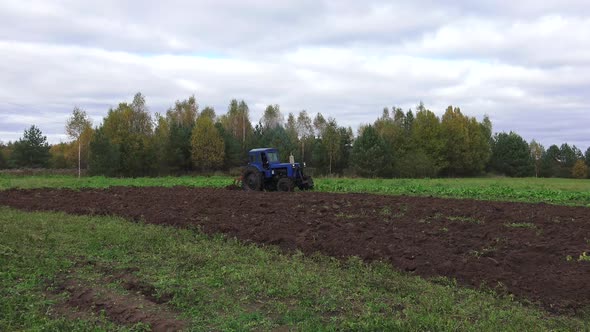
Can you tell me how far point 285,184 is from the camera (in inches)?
924

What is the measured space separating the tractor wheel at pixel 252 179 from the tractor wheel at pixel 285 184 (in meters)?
1.02

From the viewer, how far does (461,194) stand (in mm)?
25047

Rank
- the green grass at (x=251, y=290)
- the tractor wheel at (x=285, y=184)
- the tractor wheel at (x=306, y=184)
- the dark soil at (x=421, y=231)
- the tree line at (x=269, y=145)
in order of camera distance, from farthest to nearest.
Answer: the tree line at (x=269, y=145), the tractor wheel at (x=306, y=184), the tractor wheel at (x=285, y=184), the dark soil at (x=421, y=231), the green grass at (x=251, y=290)

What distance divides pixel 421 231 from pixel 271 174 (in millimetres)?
13869

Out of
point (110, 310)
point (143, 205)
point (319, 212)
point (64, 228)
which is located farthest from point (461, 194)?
point (110, 310)

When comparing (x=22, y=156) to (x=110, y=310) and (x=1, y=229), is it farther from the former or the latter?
(x=110, y=310)

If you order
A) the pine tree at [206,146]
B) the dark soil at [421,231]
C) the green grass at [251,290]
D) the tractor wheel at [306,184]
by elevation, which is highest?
the pine tree at [206,146]

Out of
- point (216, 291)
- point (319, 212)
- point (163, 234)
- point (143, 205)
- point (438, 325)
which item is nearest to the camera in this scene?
point (438, 325)

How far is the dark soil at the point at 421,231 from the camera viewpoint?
7.31m

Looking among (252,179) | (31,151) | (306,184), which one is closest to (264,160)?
(252,179)

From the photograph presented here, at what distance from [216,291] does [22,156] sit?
67941mm

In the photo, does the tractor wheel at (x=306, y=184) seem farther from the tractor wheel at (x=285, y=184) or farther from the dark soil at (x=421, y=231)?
the dark soil at (x=421, y=231)

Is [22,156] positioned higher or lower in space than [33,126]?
lower

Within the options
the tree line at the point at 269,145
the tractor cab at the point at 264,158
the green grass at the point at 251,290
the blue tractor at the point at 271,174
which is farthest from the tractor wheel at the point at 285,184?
the tree line at the point at 269,145
